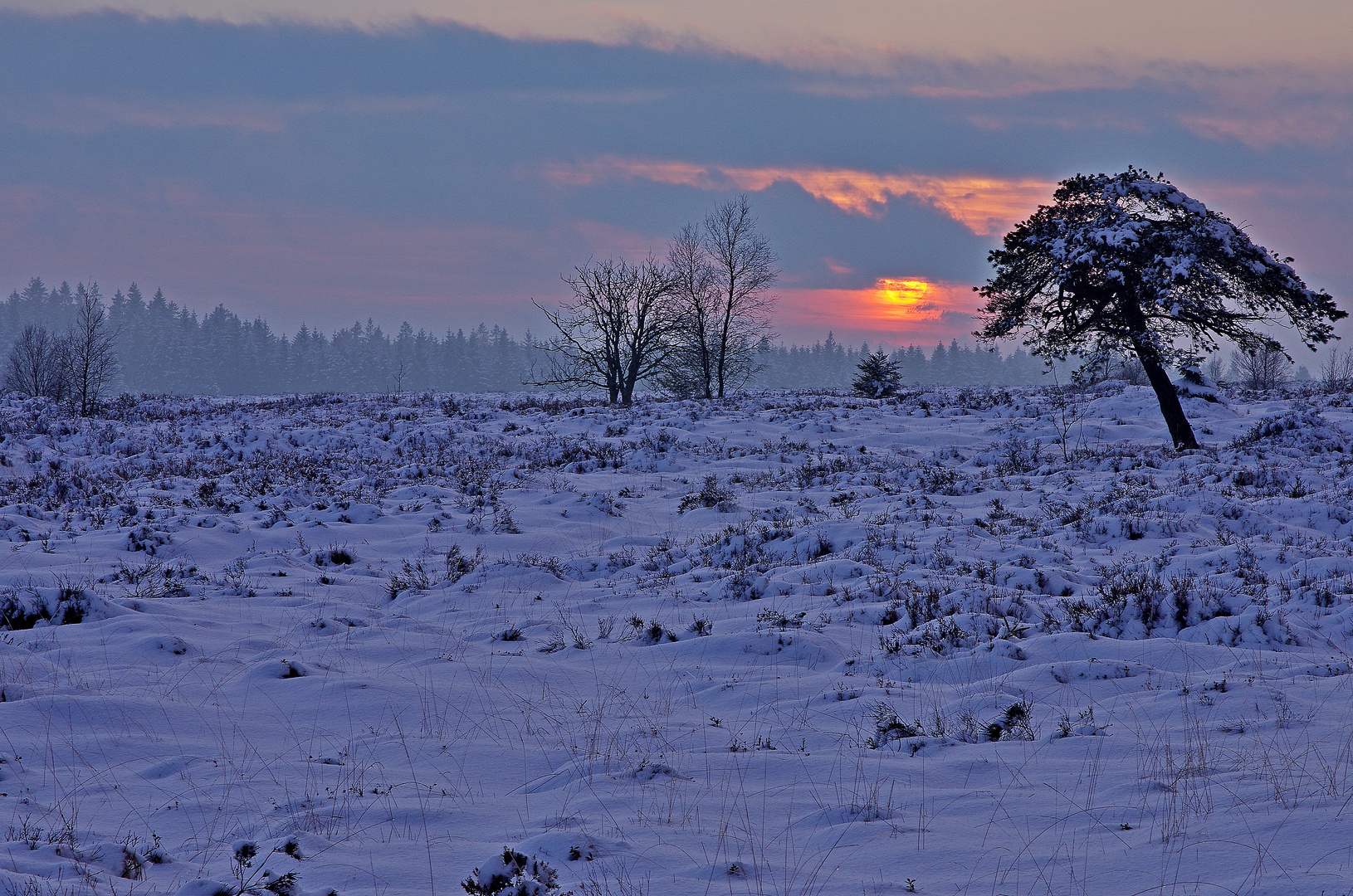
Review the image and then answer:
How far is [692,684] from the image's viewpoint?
6.70 metres

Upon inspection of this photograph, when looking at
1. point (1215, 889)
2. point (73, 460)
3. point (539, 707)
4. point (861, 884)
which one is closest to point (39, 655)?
point (539, 707)

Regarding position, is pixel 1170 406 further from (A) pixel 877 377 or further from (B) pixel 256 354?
(B) pixel 256 354

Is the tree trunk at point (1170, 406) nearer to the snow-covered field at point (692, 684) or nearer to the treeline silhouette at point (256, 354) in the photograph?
the snow-covered field at point (692, 684)

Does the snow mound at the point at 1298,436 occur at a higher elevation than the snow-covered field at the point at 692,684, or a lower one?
higher

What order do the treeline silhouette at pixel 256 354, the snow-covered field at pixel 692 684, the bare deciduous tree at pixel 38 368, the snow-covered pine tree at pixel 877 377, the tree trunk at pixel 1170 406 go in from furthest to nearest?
the treeline silhouette at pixel 256 354
the bare deciduous tree at pixel 38 368
the snow-covered pine tree at pixel 877 377
the tree trunk at pixel 1170 406
the snow-covered field at pixel 692 684

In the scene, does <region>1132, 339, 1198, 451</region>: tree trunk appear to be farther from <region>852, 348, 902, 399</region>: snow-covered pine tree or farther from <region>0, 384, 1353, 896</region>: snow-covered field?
<region>852, 348, 902, 399</region>: snow-covered pine tree

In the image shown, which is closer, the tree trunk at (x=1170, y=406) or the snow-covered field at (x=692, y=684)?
the snow-covered field at (x=692, y=684)

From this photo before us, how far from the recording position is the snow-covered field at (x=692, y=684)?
147 inches

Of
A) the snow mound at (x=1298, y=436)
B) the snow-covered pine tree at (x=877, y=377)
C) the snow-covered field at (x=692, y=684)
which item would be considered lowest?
the snow-covered field at (x=692, y=684)

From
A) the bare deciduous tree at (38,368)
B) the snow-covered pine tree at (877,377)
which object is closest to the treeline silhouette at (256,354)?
the bare deciduous tree at (38,368)

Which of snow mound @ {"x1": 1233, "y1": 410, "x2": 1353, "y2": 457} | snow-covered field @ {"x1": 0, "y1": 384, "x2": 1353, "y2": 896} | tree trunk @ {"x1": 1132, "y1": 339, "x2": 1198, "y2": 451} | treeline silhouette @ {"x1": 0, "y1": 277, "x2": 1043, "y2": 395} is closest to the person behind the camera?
snow-covered field @ {"x1": 0, "y1": 384, "x2": 1353, "y2": 896}

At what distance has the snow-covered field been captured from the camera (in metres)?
3.74

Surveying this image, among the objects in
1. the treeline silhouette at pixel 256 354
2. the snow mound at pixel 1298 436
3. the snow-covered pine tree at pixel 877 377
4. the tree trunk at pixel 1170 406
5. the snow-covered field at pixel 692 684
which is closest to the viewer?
the snow-covered field at pixel 692 684

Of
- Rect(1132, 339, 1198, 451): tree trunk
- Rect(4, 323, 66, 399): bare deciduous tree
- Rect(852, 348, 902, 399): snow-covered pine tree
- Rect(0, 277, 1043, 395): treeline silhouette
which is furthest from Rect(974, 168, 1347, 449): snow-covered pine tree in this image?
Rect(0, 277, 1043, 395): treeline silhouette
